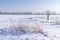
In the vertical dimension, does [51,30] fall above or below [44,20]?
below

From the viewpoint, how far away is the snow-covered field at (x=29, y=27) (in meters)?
1.32

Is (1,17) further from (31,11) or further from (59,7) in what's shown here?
(59,7)

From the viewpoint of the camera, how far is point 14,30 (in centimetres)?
133

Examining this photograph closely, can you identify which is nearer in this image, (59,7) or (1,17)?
(1,17)

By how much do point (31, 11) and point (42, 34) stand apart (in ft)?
1.10

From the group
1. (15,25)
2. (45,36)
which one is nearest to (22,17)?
(15,25)

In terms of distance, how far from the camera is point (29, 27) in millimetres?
1358

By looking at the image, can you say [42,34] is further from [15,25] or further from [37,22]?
[15,25]

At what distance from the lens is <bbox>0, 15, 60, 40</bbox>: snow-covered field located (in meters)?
1.32

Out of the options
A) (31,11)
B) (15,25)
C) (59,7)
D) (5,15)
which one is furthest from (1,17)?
(59,7)

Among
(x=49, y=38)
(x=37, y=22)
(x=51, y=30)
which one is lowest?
(x=49, y=38)

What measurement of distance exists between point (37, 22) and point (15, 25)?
29cm

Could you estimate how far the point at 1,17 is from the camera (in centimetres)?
132

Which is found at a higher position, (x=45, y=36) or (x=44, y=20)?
(x=44, y=20)
